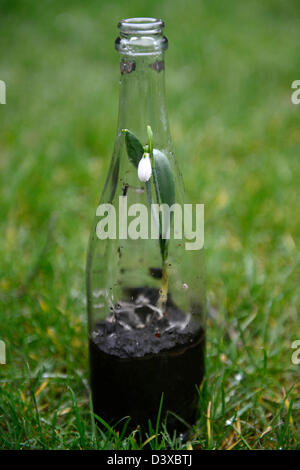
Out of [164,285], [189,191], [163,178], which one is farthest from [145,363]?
[189,191]

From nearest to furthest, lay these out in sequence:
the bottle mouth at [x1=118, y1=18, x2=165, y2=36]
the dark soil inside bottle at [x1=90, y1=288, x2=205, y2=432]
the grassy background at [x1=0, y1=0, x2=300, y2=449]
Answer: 1. the bottle mouth at [x1=118, y1=18, x2=165, y2=36]
2. the dark soil inside bottle at [x1=90, y1=288, x2=205, y2=432]
3. the grassy background at [x1=0, y1=0, x2=300, y2=449]

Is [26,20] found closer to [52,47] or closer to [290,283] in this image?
[52,47]

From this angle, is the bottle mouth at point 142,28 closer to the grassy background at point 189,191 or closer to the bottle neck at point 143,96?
the bottle neck at point 143,96

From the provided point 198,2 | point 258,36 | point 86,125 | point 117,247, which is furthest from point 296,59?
point 117,247

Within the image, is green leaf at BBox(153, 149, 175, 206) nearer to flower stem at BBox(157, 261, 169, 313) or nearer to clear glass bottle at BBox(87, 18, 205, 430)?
clear glass bottle at BBox(87, 18, 205, 430)

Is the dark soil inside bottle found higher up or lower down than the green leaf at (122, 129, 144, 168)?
lower down

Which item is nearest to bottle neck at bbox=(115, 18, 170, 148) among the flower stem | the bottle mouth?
the bottle mouth

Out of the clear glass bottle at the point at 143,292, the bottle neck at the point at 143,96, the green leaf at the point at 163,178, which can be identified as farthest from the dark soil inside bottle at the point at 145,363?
the bottle neck at the point at 143,96
